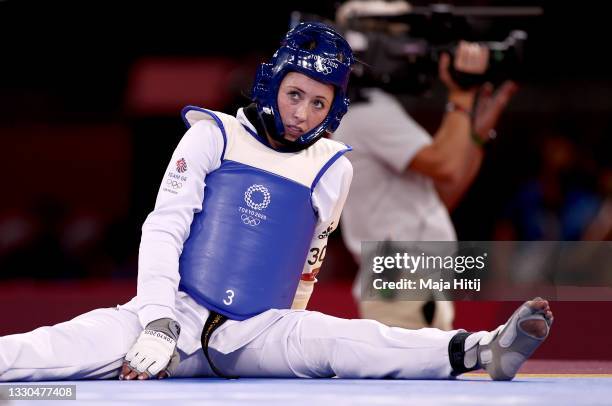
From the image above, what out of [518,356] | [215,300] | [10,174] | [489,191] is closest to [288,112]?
[215,300]

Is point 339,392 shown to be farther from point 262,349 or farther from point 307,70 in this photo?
point 307,70

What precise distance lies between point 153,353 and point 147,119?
25.0 ft

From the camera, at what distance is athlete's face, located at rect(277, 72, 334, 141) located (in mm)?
3535

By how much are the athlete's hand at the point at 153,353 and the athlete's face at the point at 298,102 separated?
0.77 metres

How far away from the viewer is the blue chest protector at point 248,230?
343 cm

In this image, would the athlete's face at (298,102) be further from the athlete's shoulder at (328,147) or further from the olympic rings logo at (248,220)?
the olympic rings logo at (248,220)

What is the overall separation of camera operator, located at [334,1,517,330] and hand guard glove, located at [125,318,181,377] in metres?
1.92

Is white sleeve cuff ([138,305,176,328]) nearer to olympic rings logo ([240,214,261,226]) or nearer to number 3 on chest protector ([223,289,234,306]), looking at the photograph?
number 3 on chest protector ([223,289,234,306])

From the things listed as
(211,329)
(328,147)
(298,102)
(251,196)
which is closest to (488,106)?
(328,147)

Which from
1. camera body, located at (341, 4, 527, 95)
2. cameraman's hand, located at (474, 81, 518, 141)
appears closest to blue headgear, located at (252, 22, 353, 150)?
camera body, located at (341, 4, 527, 95)

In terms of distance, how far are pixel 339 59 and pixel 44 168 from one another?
812 cm

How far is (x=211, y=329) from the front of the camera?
3.39m

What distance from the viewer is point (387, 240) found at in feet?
16.4

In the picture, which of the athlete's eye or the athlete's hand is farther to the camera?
the athlete's eye
